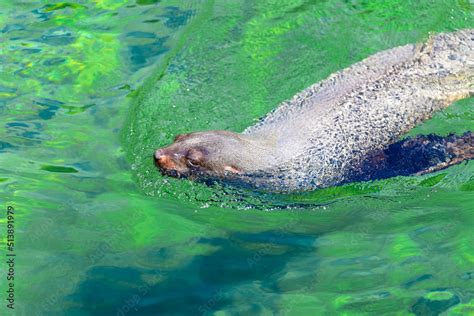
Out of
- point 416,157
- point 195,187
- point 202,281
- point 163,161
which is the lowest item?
point 202,281

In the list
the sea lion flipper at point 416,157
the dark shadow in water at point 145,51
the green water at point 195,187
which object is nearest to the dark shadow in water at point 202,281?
the green water at point 195,187

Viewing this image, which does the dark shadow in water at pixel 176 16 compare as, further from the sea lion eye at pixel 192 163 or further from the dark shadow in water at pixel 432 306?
the dark shadow in water at pixel 432 306

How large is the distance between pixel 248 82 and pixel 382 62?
1.83 m

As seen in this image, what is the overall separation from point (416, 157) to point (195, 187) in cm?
255

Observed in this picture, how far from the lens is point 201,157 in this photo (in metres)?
7.74

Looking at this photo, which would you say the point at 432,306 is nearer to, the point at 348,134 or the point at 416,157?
the point at 416,157

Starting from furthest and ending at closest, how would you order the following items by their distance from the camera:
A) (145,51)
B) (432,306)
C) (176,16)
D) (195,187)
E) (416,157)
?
(176,16), (145,51), (416,157), (195,187), (432,306)

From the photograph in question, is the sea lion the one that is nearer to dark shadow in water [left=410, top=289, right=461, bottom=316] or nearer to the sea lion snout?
the sea lion snout

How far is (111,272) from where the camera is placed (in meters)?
6.46

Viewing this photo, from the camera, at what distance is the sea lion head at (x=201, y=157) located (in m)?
7.72

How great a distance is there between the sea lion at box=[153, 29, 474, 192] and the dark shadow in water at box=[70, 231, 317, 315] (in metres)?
1.12

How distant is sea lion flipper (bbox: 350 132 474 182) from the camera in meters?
8.02

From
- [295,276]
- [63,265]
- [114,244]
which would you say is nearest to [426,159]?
[295,276]

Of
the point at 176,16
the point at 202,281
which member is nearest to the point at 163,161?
the point at 202,281
